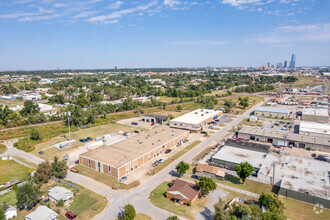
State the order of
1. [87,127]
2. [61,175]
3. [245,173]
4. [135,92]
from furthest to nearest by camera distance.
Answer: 1. [135,92]
2. [87,127]
3. [61,175]
4. [245,173]

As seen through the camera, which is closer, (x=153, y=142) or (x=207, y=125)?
(x=153, y=142)

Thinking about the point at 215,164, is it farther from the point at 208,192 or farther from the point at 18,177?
the point at 18,177

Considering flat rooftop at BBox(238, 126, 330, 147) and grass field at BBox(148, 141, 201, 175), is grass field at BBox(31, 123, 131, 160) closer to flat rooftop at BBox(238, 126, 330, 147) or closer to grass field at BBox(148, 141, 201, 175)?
grass field at BBox(148, 141, 201, 175)

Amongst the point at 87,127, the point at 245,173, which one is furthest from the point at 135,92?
the point at 245,173

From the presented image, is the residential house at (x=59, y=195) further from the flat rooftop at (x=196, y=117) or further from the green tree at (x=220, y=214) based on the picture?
the flat rooftop at (x=196, y=117)

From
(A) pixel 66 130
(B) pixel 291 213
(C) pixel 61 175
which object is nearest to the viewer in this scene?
(B) pixel 291 213

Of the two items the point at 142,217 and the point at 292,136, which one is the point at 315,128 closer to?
the point at 292,136
